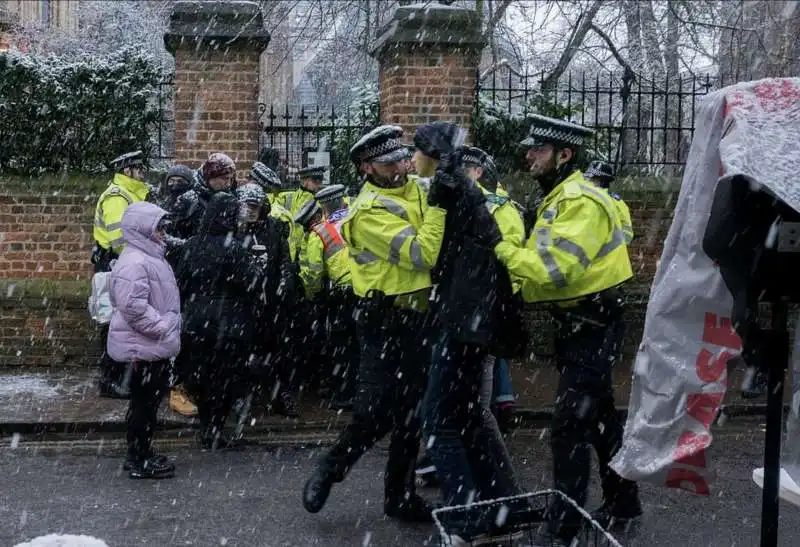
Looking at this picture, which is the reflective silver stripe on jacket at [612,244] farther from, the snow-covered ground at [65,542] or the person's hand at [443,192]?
the snow-covered ground at [65,542]

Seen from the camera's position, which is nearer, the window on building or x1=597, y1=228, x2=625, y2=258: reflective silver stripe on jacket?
x1=597, y1=228, x2=625, y2=258: reflective silver stripe on jacket

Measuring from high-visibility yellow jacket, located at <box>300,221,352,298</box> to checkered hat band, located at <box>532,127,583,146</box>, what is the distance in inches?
134

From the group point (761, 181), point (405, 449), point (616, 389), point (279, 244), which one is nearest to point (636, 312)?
point (616, 389)

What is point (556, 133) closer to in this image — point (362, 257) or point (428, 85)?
point (362, 257)

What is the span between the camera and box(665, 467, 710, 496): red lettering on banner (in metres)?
3.60

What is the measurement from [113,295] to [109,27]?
2444 cm

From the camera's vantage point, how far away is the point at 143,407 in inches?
263

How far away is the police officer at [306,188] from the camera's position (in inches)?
393

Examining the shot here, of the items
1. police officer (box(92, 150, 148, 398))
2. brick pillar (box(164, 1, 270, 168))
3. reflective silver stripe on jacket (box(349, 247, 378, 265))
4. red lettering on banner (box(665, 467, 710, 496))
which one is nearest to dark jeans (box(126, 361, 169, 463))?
reflective silver stripe on jacket (box(349, 247, 378, 265))

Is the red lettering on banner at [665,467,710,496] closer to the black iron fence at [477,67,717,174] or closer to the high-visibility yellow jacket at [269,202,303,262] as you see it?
the high-visibility yellow jacket at [269,202,303,262]

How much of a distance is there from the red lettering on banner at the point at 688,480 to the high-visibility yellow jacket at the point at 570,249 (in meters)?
1.42

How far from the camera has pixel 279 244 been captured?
8.27 m

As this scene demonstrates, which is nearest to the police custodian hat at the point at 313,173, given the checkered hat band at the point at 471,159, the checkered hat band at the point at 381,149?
the checkered hat band at the point at 471,159

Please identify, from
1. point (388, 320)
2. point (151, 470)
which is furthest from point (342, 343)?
point (388, 320)
